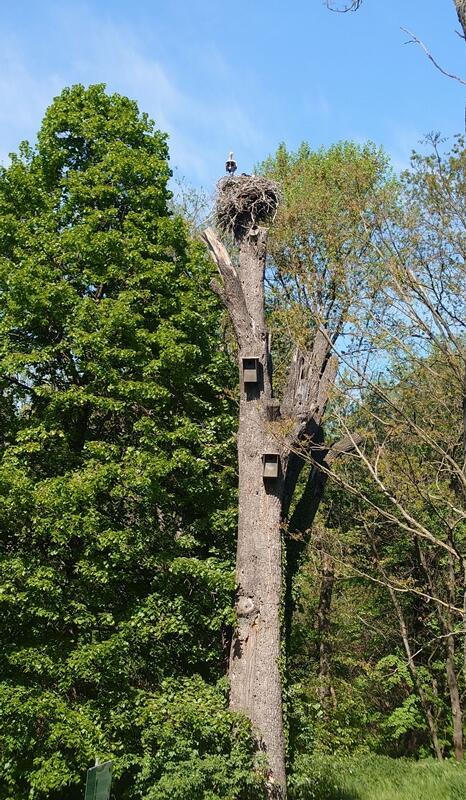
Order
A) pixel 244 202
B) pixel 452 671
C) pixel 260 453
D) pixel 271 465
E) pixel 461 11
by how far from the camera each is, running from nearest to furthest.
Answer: pixel 461 11
pixel 271 465
pixel 260 453
pixel 244 202
pixel 452 671

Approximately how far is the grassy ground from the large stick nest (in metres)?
8.41

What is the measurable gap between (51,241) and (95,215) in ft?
2.86

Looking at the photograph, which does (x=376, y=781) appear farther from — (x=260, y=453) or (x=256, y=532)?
(x=260, y=453)

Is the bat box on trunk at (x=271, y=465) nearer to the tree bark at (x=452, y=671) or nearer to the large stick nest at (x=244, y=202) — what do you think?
the large stick nest at (x=244, y=202)

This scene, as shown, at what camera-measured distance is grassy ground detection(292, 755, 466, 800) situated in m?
9.78

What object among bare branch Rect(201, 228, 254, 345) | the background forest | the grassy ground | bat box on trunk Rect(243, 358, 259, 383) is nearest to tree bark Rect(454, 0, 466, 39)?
the background forest

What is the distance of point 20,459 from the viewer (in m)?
11.0

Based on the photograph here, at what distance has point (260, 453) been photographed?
11.2m

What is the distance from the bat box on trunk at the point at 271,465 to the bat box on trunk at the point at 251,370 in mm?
1188

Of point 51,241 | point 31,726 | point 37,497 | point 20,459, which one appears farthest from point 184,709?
point 51,241

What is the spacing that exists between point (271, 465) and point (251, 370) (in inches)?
59.3

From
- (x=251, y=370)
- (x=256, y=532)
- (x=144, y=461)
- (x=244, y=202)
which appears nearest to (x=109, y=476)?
(x=144, y=461)

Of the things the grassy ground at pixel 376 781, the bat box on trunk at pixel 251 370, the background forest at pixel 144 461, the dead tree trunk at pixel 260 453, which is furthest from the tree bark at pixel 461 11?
the grassy ground at pixel 376 781

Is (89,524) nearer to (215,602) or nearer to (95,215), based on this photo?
(215,602)
